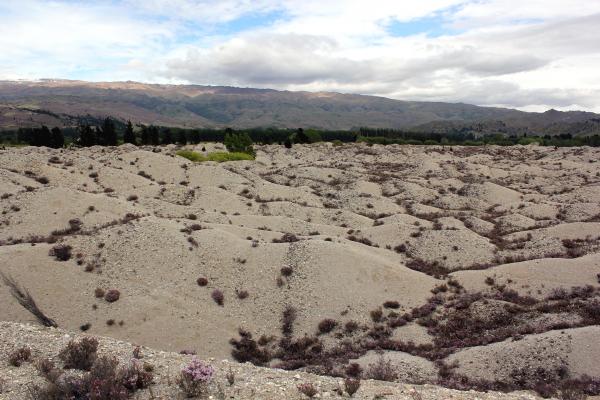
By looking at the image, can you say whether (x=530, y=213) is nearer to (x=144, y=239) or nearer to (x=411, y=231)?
(x=411, y=231)

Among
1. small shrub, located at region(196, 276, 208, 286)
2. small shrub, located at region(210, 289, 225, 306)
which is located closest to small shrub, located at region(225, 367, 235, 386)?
small shrub, located at region(210, 289, 225, 306)

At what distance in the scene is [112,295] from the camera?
25.9m

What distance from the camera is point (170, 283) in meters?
28.0

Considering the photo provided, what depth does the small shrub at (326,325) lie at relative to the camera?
82.7 ft

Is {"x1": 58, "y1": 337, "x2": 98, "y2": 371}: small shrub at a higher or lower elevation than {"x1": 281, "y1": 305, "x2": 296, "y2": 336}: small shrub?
higher

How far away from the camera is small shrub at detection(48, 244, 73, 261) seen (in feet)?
94.0

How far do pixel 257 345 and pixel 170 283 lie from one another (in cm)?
763

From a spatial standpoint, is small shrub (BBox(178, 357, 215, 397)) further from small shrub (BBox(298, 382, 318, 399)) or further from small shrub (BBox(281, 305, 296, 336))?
small shrub (BBox(281, 305, 296, 336))

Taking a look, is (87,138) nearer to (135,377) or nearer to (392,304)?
(392,304)

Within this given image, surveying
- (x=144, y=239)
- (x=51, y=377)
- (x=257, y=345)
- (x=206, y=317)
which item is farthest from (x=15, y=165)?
(x=51, y=377)

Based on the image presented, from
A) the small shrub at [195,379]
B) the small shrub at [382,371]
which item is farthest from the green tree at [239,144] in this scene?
the small shrub at [195,379]

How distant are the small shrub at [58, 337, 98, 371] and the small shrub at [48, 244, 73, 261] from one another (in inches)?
670

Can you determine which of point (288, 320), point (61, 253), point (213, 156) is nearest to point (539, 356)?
point (288, 320)

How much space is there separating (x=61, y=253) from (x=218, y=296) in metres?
11.0
